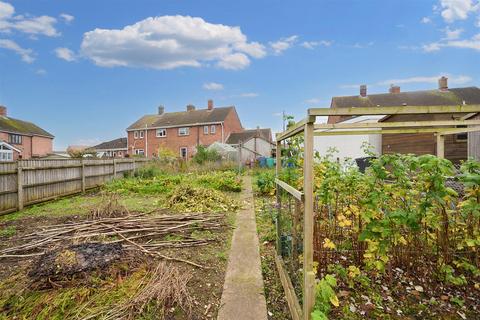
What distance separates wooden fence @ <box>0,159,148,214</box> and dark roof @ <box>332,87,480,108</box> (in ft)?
69.8

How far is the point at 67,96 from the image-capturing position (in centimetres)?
2080

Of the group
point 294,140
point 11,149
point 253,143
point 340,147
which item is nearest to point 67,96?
point 11,149

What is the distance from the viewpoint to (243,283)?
3211mm

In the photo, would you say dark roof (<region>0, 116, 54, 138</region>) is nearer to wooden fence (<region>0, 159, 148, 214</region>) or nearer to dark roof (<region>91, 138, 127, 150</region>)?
dark roof (<region>91, 138, 127, 150</region>)

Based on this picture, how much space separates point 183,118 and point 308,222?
3347 centimetres

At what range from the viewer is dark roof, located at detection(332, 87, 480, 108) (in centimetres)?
2600

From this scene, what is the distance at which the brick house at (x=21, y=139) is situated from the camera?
2801cm

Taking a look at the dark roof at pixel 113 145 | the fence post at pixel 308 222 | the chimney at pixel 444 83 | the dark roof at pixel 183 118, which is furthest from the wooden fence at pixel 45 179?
the chimney at pixel 444 83

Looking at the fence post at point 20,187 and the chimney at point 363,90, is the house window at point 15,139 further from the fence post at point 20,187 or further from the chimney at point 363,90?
the chimney at point 363,90

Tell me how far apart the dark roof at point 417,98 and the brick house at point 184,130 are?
492 inches

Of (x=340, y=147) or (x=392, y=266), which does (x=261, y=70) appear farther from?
(x=392, y=266)

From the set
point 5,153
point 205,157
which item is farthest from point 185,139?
point 5,153

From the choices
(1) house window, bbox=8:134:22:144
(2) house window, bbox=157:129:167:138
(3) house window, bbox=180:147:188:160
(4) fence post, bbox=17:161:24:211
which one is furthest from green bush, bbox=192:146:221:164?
(1) house window, bbox=8:134:22:144

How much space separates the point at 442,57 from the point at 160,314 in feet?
48.0
